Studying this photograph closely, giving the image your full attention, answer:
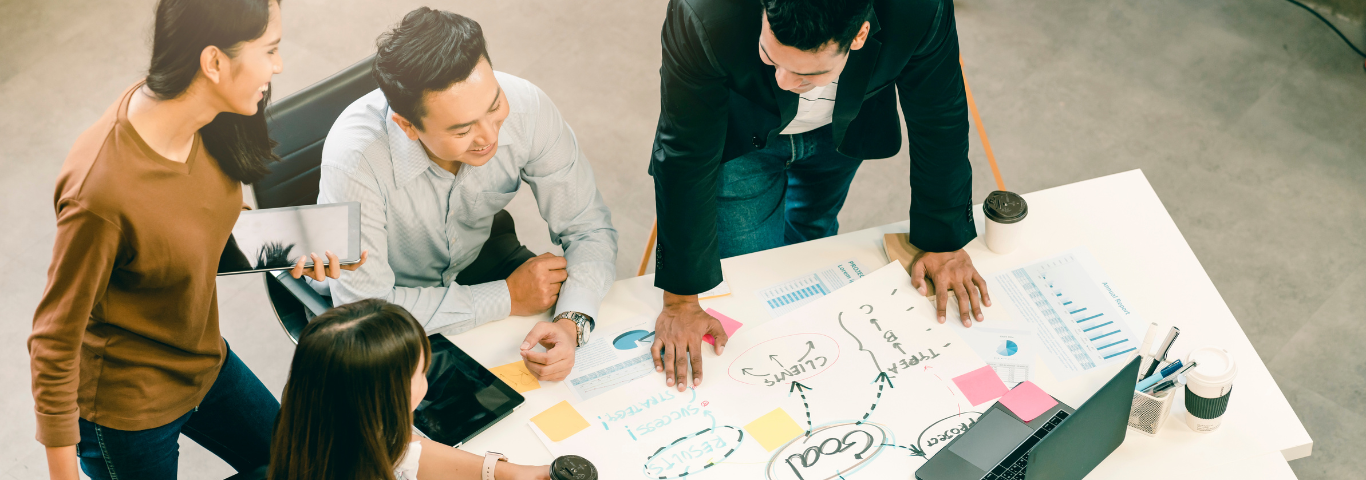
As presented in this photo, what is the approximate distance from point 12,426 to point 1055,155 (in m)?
3.10

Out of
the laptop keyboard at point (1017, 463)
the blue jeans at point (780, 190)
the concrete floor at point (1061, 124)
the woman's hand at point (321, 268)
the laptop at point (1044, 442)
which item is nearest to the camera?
the laptop at point (1044, 442)

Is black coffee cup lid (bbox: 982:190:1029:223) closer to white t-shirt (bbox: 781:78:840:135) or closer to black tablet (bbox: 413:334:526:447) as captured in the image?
white t-shirt (bbox: 781:78:840:135)

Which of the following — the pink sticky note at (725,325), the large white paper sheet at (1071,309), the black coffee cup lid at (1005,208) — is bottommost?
the large white paper sheet at (1071,309)

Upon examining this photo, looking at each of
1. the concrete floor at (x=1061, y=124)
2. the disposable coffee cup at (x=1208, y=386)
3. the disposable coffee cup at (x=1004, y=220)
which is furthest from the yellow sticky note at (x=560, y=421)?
the concrete floor at (x=1061, y=124)

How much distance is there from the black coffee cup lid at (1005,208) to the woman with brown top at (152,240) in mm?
1139

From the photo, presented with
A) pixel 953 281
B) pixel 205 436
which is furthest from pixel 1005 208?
pixel 205 436

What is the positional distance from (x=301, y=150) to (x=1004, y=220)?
4.26ft

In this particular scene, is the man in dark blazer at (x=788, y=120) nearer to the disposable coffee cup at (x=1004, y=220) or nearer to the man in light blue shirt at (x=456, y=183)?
the disposable coffee cup at (x=1004, y=220)

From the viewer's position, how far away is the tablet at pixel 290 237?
1.46 m

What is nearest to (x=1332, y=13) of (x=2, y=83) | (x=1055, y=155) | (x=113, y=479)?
(x=1055, y=155)

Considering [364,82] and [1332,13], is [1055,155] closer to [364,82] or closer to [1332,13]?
[1332,13]

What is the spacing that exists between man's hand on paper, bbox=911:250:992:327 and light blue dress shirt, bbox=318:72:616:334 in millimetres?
563

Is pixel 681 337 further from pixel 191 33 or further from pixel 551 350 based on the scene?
pixel 191 33

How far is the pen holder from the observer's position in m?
1.40
